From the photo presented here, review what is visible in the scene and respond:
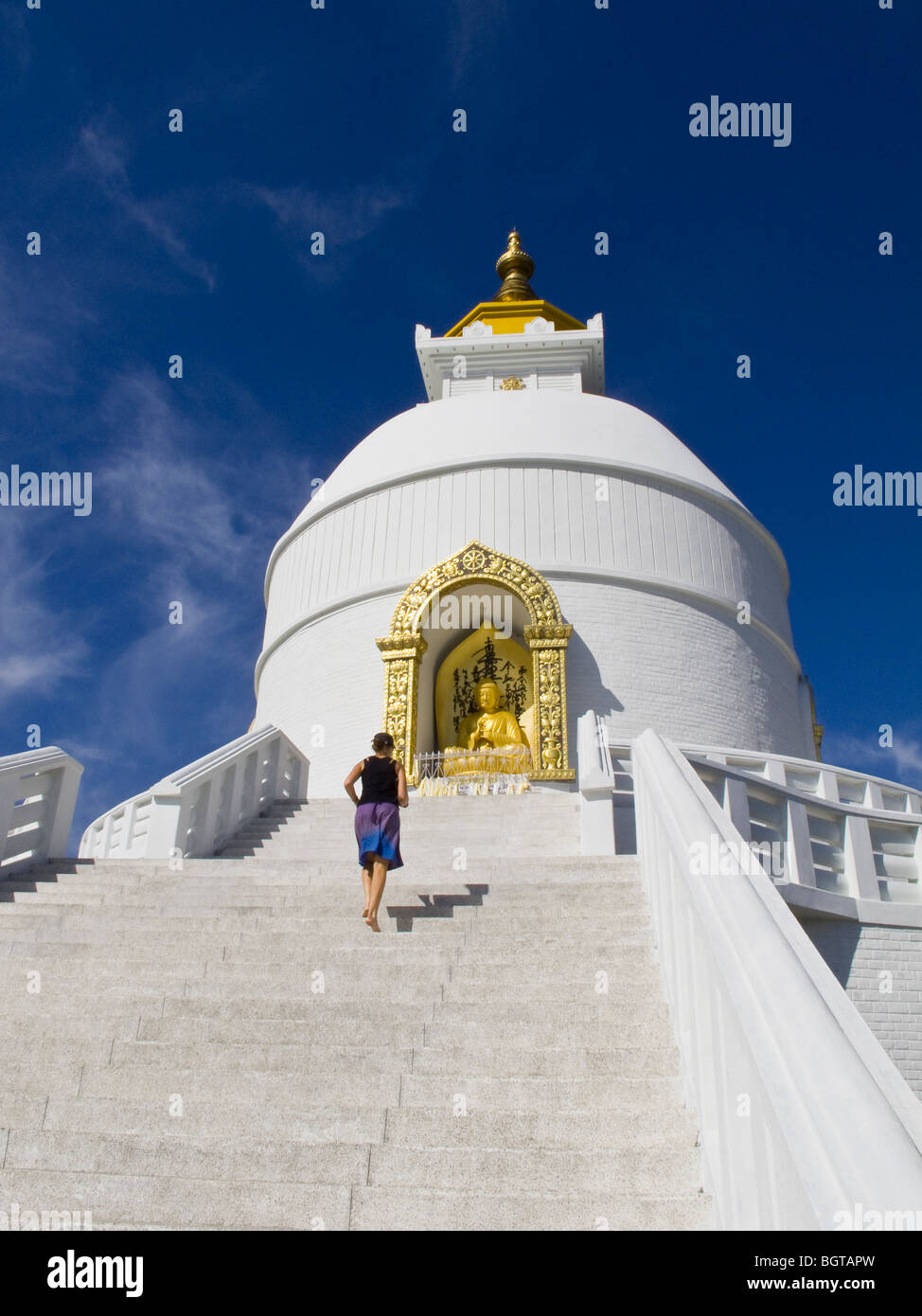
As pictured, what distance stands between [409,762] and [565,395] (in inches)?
333

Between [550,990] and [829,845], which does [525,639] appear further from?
[550,990]

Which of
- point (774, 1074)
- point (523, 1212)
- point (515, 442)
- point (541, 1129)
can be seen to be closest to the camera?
point (774, 1074)

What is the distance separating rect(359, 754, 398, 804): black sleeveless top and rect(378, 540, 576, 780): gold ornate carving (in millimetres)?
7078

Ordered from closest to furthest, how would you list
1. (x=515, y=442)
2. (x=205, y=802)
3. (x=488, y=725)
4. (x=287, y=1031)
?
(x=287, y=1031) < (x=205, y=802) < (x=488, y=725) < (x=515, y=442)

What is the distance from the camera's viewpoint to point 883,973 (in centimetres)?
695

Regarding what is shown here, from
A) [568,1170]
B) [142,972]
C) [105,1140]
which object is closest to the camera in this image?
[568,1170]

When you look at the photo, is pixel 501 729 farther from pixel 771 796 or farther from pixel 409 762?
pixel 771 796

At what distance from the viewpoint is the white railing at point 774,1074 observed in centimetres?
186

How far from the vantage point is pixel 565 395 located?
1816 centimetres

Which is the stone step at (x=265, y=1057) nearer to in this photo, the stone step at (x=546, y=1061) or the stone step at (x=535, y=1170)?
the stone step at (x=546, y=1061)

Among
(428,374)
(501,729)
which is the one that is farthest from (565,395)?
(501,729)

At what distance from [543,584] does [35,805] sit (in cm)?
835

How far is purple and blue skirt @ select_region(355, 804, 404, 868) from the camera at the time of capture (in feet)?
18.6
